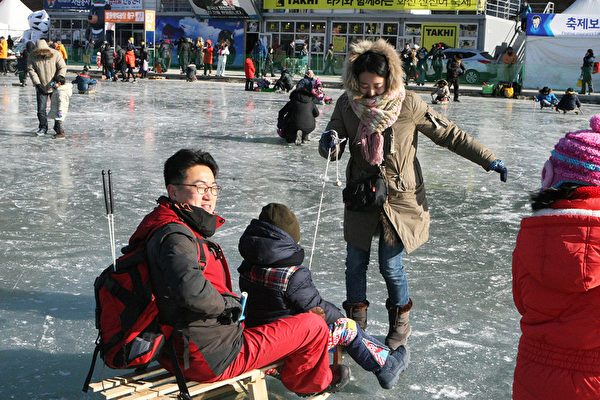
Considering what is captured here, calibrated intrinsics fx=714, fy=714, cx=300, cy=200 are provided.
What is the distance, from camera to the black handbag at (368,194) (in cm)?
329

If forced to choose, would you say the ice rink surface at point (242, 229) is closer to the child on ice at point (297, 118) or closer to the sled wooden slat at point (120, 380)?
the sled wooden slat at point (120, 380)

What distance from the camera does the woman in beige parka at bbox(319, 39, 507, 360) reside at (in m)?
3.29

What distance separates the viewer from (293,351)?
2689 millimetres

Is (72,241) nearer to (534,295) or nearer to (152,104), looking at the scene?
(534,295)

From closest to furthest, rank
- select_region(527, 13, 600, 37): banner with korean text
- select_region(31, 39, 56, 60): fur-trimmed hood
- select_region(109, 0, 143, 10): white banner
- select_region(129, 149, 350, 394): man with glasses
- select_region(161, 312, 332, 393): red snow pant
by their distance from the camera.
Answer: select_region(129, 149, 350, 394): man with glasses, select_region(161, 312, 332, 393): red snow pant, select_region(31, 39, 56, 60): fur-trimmed hood, select_region(527, 13, 600, 37): banner with korean text, select_region(109, 0, 143, 10): white banner

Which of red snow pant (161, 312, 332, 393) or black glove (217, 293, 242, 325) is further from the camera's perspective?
red snow pant (161, 312, 332, 393)

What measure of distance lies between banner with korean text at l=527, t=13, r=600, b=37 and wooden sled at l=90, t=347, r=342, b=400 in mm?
24823

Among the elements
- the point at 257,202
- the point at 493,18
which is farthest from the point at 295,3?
the point at 257,202

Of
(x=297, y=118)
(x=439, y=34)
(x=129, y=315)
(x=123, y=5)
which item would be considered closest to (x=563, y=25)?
(x=439, y=34)

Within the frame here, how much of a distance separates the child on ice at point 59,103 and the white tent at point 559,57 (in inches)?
759

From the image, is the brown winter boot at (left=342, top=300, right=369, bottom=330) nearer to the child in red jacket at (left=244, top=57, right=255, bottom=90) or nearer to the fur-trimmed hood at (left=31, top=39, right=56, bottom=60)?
the fur-trimmed hood at (left=31, top=39, right=56, bottom=60)

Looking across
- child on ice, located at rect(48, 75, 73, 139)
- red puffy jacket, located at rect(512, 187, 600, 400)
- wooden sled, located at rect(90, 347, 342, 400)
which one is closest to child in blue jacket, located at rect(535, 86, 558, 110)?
child on ice, located at rect(48, 75, 73, 139)

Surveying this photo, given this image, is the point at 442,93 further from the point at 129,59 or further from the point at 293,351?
the point at 293,351

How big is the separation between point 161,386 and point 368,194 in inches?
52.3
